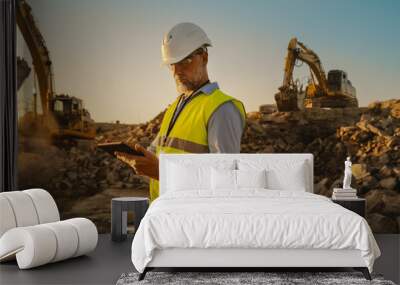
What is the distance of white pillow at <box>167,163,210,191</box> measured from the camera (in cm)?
636

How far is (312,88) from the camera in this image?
7500 millimetres

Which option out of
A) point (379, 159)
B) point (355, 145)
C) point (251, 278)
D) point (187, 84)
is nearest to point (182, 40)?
point (187, 84)

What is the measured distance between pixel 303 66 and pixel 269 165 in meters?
1.51

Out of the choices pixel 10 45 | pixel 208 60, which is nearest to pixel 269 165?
pixel 208 60

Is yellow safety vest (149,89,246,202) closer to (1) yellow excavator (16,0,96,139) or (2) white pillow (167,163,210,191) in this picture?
(2) white pillow (167,163,210,191)

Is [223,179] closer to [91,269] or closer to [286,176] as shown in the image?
[286,176]

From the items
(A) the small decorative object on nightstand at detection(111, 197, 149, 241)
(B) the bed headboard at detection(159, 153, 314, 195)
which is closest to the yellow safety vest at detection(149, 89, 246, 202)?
(B) the bed headboard at detection(159, 153, 314, 195)

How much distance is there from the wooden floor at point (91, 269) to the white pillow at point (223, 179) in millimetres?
1058

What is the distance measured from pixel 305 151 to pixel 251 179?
1.45 m

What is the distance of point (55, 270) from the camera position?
17.0ft

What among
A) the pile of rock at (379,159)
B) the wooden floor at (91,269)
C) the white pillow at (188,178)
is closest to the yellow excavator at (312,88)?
the pile of rock at (379,159)

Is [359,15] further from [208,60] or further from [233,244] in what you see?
[233,244]

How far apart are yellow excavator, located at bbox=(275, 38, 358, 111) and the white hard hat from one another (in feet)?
3.30

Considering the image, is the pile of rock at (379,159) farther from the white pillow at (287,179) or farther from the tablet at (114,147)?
the tablet at (114,147)
